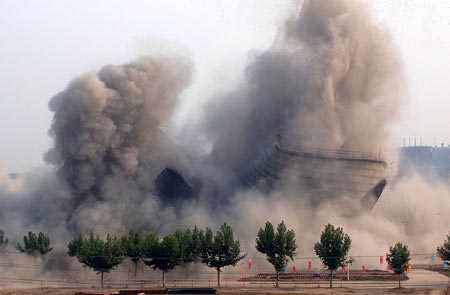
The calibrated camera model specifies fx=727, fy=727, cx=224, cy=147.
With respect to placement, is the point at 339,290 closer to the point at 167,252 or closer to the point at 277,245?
the point at 277,245

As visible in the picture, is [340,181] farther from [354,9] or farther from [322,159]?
[354,9]

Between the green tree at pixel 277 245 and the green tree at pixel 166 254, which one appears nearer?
the green tree at pixel 166 254

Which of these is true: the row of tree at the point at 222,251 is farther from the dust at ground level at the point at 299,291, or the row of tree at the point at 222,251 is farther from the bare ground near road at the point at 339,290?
the dust at ground level at the point at 299,291

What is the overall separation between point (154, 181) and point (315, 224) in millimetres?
32278

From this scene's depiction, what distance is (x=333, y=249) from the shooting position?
8825 centimetres

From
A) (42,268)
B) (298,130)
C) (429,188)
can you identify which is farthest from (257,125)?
(42,268)

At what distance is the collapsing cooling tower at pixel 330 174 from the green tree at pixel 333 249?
1421 inches

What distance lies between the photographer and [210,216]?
129000 mm

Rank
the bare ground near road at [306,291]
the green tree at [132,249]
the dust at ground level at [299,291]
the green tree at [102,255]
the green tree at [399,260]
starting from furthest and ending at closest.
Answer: the green tree at [132,249], the green tree at [102,255], the green tree at [399,260], the dust at ground level at [299,291], the bare ground near road at [306,291]

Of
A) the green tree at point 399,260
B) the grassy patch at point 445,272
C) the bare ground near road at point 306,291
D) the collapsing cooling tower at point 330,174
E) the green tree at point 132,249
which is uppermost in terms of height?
the collapsing cooling tower at point 330,174

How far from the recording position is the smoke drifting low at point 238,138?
124438 millimetres

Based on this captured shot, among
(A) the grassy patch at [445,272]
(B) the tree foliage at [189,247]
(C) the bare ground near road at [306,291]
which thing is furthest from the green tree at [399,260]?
(B) the tree foliage at [189,247]

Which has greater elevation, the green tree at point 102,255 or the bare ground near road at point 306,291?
the green tree at point 102,255

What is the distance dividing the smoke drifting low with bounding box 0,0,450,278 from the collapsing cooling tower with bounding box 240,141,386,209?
1.73 m
